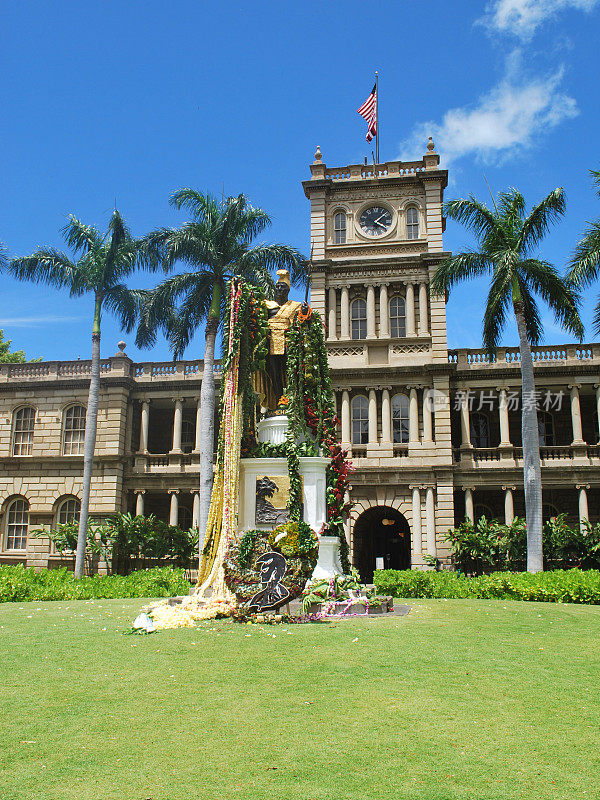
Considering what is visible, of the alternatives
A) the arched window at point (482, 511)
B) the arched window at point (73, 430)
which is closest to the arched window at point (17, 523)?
the arched window at point (73, 430)

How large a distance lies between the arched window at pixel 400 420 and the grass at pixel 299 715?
2043 centimetres

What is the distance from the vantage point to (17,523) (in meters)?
33.2

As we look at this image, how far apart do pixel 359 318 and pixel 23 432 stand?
16864mm

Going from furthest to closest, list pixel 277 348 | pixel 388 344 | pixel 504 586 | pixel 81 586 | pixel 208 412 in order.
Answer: pixel 388 344 < pixel 208 412 < pixel 81 586 < pixel 504 586 < pixel 277 348

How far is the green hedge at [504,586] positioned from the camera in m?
15.3

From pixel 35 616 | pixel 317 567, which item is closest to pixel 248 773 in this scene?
pixel 317 567

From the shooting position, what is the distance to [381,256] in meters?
31.6

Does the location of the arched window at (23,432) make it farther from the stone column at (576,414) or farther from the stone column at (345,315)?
the stone column at (576,414)

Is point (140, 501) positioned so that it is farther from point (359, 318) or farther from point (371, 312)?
point (371, 312)

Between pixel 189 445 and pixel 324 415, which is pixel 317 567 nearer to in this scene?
pixel 324 415

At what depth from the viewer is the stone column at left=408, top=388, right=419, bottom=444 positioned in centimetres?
2941

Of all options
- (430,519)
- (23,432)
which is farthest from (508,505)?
(23,432)

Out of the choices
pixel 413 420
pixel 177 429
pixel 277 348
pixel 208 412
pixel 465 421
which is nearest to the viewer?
pixel 277 348

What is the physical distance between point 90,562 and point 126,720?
26.0 meters
